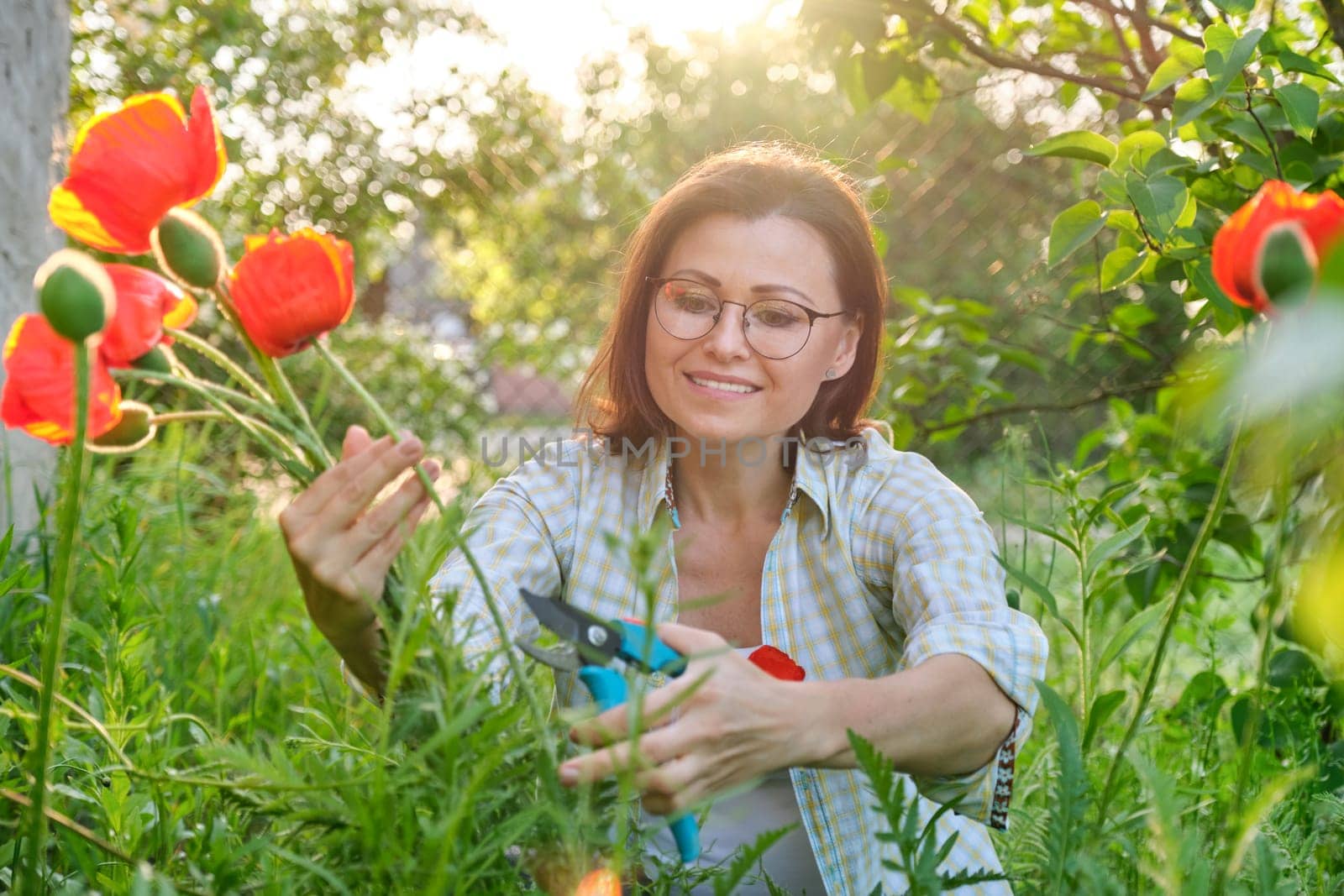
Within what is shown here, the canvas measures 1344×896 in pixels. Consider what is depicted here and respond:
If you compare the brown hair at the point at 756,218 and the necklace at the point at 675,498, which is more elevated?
the brown hair at the point at 756,218

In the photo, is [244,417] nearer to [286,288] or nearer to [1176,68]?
[286,288]

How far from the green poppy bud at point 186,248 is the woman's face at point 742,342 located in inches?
25.8

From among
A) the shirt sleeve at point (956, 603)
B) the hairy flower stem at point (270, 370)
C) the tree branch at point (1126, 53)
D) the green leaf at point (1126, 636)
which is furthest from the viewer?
the tree branch at point (1126, 53)

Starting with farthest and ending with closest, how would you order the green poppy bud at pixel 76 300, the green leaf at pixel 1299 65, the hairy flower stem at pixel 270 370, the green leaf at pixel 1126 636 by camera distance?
the green leaf at pixel 1299 65
the green leaf at pixel 1126 636
the hairy flower stem at pixel 270 370
the green poppy bud at pixel 76 300

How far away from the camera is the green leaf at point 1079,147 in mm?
1001

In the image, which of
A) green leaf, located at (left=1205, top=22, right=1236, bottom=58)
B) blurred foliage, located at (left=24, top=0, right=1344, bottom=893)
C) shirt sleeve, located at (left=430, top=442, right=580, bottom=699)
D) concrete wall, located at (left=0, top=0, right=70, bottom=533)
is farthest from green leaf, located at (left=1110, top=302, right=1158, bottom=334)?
concrete wall, located at (left=0, top=0, right=70, bottom=533)

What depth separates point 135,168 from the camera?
51 centimetres

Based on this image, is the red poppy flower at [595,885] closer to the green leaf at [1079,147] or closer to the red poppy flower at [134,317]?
the red poppy flower at [134,317]

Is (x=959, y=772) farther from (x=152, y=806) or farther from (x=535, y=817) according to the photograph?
(x=152, y=806)

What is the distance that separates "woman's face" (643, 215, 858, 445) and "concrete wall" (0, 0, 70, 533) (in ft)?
3.30

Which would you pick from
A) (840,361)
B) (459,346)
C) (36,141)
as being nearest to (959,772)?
(840,361)

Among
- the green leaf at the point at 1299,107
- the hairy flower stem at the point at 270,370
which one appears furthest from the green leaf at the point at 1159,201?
the hairy flower stem at the point at 270,370

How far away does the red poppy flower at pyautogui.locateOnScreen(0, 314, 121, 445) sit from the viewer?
1.72 ft

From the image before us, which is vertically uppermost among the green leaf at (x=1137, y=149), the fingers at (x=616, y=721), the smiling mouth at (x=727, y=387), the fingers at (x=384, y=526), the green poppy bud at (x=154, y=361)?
the green leaf at (x=1137, y=149)
